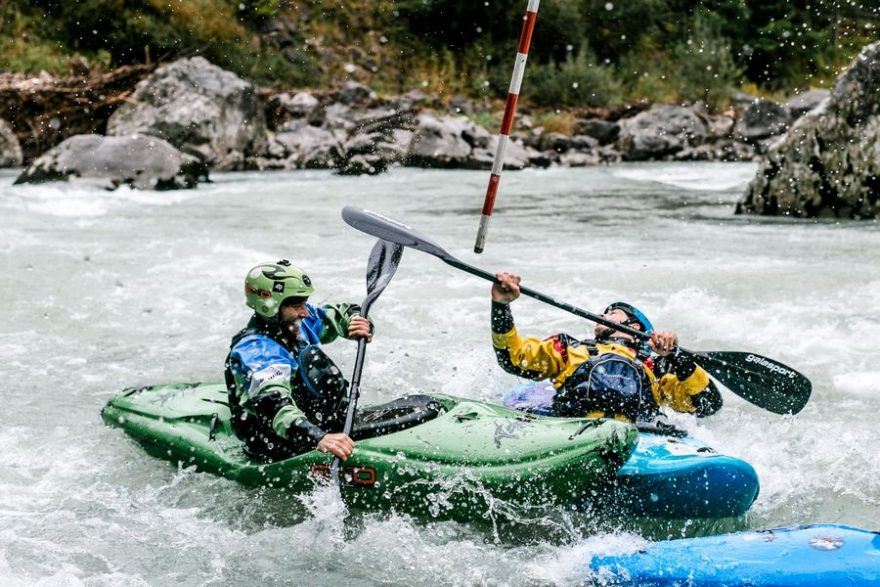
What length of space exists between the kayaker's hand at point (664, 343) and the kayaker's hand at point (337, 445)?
1.26 metres

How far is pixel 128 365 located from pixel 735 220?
6.62 meters

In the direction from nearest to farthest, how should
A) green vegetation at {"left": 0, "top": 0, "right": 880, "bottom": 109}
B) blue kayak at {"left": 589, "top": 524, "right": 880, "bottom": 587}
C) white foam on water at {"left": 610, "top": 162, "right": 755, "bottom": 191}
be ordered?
blue kayak at {"left": 589, "top": 524, "right": 880, "bottom": 587} → white foam on water at {"left": 610, "top": 162, "right": 755, "bottom": 191} → green vegetation at {"left": 0, "top": 0, "right": 880, "bottom": 109}

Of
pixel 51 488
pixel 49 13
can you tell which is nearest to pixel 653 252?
pixel 51 488

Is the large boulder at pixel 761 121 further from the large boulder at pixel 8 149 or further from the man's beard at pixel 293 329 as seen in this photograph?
the man's beard at pixel 293 329

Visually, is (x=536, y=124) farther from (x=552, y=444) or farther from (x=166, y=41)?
(x=552, y=444)

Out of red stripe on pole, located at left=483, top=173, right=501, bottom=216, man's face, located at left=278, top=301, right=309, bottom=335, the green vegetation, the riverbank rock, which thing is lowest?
man's face, located at left=278, top=301, right=309, bottom=335

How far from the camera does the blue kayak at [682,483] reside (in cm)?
320

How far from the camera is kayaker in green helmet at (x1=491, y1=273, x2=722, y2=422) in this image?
381cm

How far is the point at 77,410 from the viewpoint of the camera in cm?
491

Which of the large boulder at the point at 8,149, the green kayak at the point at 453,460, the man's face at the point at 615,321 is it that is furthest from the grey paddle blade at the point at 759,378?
the large boulder at the point at 8,149

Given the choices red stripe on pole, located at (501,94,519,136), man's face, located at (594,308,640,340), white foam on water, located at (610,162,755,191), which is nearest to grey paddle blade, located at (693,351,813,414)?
man's face, located at (594,308,640,340)

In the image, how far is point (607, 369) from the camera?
3.86m

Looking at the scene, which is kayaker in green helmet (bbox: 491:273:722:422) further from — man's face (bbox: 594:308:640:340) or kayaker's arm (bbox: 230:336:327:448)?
kayaker's arm (bbox: 230:336:327:448)

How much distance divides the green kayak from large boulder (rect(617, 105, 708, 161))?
13950 millimetres
